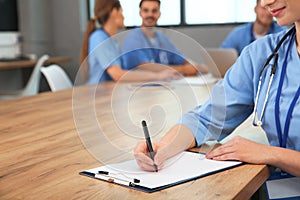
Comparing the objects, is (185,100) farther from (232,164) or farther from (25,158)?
(25,158)

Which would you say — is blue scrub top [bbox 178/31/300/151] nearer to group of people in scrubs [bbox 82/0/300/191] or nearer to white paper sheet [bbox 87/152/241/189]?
group of people in scrubs [bbox 82/0/300/191]

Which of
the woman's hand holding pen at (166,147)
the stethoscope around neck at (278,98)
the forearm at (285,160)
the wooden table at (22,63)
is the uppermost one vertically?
the stethoscope around neck at (278,98)

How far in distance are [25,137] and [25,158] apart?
0.21m

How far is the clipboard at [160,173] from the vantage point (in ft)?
2.36

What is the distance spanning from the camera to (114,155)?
0.84m

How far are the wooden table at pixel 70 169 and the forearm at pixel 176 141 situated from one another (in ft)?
0.10

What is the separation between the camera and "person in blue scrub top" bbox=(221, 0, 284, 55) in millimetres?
2982

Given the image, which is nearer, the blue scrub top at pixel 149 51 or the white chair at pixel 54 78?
the blue scrub top at pixel 149 51

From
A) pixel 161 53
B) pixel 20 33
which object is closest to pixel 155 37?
pixel 161 53

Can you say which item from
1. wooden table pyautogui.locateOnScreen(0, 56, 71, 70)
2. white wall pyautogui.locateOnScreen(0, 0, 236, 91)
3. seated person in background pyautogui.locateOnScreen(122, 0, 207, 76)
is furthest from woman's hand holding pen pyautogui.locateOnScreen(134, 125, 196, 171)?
white wall pyautogui.locateOnScreen(0, 0, 236, 91)

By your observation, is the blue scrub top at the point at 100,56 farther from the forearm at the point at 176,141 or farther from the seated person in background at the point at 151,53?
the forearm at the point at 176,141

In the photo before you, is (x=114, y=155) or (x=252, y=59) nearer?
(x=114, y=155)

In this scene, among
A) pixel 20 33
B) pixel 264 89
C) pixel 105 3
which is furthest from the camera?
pixel 20 33

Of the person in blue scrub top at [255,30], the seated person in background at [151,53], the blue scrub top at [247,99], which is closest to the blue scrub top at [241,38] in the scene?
the person in blue scrub top at [255,30]
